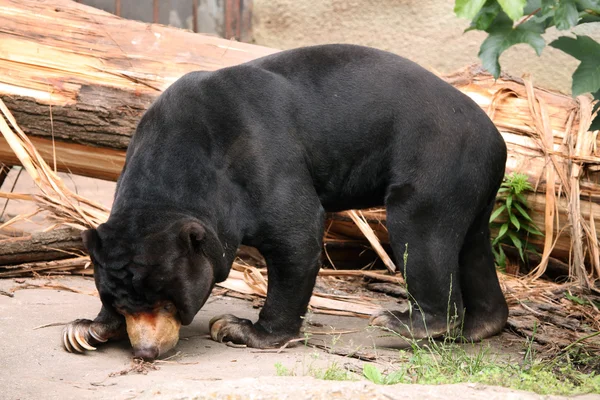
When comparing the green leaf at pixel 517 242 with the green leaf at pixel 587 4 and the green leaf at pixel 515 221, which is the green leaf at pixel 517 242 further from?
the green leaf at pixel 587 4

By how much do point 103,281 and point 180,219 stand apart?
48 centimetres

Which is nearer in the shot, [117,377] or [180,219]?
→ [117,377]

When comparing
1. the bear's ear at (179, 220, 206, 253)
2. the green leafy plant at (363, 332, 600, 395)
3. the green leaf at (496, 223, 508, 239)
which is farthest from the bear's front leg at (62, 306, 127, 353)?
the green leaf at (496, 223, 508, 239)

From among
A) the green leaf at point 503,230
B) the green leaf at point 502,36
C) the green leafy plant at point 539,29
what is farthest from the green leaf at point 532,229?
the green leaf at point 502,36

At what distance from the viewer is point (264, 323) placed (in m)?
4.52

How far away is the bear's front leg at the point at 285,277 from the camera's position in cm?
436

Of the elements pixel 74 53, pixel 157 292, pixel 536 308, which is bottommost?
pixel 536 308

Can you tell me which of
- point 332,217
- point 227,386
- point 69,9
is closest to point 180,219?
point 227,386

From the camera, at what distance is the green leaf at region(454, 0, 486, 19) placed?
8.34 feet

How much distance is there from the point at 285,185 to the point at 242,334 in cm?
86

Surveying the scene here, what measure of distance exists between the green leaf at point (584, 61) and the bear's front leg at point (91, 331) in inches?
96.9

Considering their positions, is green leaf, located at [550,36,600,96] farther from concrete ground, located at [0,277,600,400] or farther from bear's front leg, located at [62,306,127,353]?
bear's front leg, located at [62,306,127,353]

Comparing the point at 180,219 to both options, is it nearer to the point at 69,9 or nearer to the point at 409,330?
the point at 409,330

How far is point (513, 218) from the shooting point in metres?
5.99
